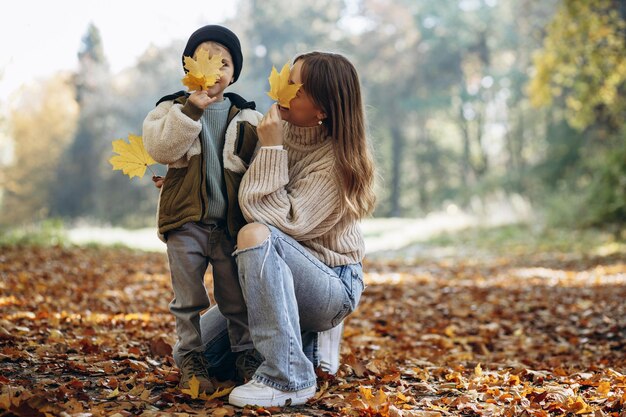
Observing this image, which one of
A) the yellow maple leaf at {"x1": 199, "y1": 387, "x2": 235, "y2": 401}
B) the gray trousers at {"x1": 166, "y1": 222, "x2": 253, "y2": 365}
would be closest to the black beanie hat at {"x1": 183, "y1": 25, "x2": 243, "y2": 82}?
the gray trousers at {"x1": 166, "y1": 222, "x2": 253, "y2": 365}

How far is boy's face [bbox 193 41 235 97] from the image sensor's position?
2506mm

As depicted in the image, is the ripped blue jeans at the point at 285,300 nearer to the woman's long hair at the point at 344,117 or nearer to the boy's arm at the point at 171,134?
the woman's long hair at the point at 344,117

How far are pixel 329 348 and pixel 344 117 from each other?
1032 mm

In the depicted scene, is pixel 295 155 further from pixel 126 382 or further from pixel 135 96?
pixel 135 96

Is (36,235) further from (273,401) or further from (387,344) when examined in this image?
(273,401)

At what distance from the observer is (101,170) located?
2728cm

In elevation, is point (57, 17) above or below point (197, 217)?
above

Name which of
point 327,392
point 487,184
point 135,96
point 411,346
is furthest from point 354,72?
point 135,96

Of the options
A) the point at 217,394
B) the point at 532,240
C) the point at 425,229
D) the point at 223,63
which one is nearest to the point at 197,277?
the point at 217,394

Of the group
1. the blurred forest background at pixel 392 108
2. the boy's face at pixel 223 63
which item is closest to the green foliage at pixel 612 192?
the blurred forest background at pixel 392 108

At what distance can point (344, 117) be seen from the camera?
262cm

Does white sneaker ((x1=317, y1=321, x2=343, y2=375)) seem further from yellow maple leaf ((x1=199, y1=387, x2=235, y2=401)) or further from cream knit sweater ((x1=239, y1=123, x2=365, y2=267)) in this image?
yellow maple leaf ((x1=199, y1=387, x2=235, y2=401))

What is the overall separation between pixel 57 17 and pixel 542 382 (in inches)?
286

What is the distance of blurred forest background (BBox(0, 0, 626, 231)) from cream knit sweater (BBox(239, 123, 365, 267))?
1471 cm
